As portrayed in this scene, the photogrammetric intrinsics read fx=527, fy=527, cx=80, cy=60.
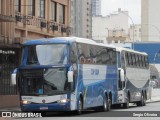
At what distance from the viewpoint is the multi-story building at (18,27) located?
33875 millimetres

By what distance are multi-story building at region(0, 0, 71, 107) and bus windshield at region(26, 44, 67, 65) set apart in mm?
4489

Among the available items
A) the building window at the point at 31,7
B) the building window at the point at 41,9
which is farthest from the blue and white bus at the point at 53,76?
the building window at the point at 41,9

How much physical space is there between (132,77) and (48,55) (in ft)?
45.7

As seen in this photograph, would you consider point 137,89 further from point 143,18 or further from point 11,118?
point 143,18

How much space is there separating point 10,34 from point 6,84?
3.29 metres

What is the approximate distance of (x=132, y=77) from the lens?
38.6 meters

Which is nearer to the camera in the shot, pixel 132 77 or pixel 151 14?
pixel 132 77

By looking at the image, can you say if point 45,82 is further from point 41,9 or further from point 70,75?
point 41,9

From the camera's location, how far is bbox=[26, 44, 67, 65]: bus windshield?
25.7 meters

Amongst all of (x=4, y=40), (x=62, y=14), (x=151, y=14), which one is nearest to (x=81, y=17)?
(x=151, y=14)

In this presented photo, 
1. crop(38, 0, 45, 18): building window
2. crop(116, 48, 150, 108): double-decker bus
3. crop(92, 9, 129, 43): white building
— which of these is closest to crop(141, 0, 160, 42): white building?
crop(92, 9, 129, 43): white building

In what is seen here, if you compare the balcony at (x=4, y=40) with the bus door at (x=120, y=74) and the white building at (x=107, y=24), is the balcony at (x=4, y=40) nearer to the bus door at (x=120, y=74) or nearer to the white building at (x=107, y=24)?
the bus door at (x=120, y=74)

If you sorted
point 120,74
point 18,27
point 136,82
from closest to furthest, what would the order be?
point 120,74 → point 18,27 → point 136,82

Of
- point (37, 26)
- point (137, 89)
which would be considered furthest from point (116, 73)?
point (37, 26)
